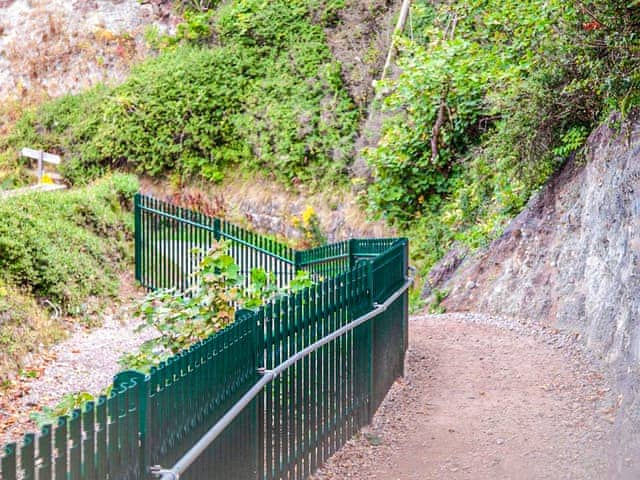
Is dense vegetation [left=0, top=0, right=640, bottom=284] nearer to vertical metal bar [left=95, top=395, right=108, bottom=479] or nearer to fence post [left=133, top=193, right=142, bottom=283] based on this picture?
fence post [left=133, top=193, right=142, bottom=283]

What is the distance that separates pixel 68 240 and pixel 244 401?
9.04 meters

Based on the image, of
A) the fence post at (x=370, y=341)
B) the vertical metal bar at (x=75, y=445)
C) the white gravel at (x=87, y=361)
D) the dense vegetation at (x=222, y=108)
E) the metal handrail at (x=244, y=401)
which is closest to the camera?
the vertical metal bar at (x=75, y=445)

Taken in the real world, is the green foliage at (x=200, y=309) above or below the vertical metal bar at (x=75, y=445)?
below

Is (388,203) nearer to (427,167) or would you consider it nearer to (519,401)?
(427,167)

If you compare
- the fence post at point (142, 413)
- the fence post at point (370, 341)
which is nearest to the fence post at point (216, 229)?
the fence post at point (370, 341)

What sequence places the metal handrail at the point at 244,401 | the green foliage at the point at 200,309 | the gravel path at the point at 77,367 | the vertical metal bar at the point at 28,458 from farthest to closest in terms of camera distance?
1. the gravel path at the point at 77,367
2. the green foliage at the point at 200,309
3. the metal handrail at the point at 244,401
4. the vertical metal bar at the point at 28,458

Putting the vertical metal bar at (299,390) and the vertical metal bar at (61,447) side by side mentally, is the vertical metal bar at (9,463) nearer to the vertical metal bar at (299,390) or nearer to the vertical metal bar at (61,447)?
the vertical metal bar at (61,447)

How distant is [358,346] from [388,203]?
11.3 m

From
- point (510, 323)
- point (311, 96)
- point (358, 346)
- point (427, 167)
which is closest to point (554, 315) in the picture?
point (510, 323)

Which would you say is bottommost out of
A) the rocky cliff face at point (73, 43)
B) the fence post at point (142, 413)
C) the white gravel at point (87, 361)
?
the white gravel at point (87, 361)

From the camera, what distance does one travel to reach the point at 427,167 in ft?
59.6

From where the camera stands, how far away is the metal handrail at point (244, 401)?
3.86 meters

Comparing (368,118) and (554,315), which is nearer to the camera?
(554,315)

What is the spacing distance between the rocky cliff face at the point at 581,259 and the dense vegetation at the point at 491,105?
0.48 meters
